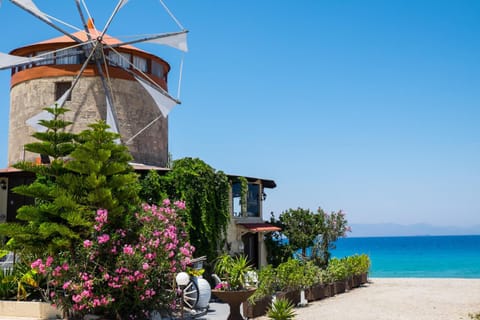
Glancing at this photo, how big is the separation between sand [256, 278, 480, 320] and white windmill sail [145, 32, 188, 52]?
467 inches

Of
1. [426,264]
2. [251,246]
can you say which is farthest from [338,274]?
[426,264]

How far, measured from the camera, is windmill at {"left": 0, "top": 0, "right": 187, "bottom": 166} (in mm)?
24328

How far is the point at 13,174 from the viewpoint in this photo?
20.9 meters

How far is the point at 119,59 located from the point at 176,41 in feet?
8.51

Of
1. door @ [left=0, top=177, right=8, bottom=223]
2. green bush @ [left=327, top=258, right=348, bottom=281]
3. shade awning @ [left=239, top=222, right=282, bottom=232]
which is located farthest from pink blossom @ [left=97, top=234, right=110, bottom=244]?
green bush @ [left=327, top=258, right=348, bottom=281]

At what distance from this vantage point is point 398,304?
63.4ft

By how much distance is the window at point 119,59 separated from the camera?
81.9 feet

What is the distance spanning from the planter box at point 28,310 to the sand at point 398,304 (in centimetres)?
535

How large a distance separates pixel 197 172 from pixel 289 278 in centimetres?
483

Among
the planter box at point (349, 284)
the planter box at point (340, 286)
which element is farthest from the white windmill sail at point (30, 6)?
the planter box at point (349, 284)

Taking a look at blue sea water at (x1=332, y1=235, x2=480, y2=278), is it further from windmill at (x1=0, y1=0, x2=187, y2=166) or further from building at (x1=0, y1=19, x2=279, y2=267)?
windmill at (x1=0, y1=0, x2=187, y2=166)

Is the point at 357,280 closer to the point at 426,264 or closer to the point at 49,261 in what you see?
the point at 49,261

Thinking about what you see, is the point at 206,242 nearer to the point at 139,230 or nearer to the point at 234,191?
the point at 234,191

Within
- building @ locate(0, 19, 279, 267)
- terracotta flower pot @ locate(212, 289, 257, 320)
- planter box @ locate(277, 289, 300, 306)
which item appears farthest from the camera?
building @ locate(0, 19, 279, 267)
